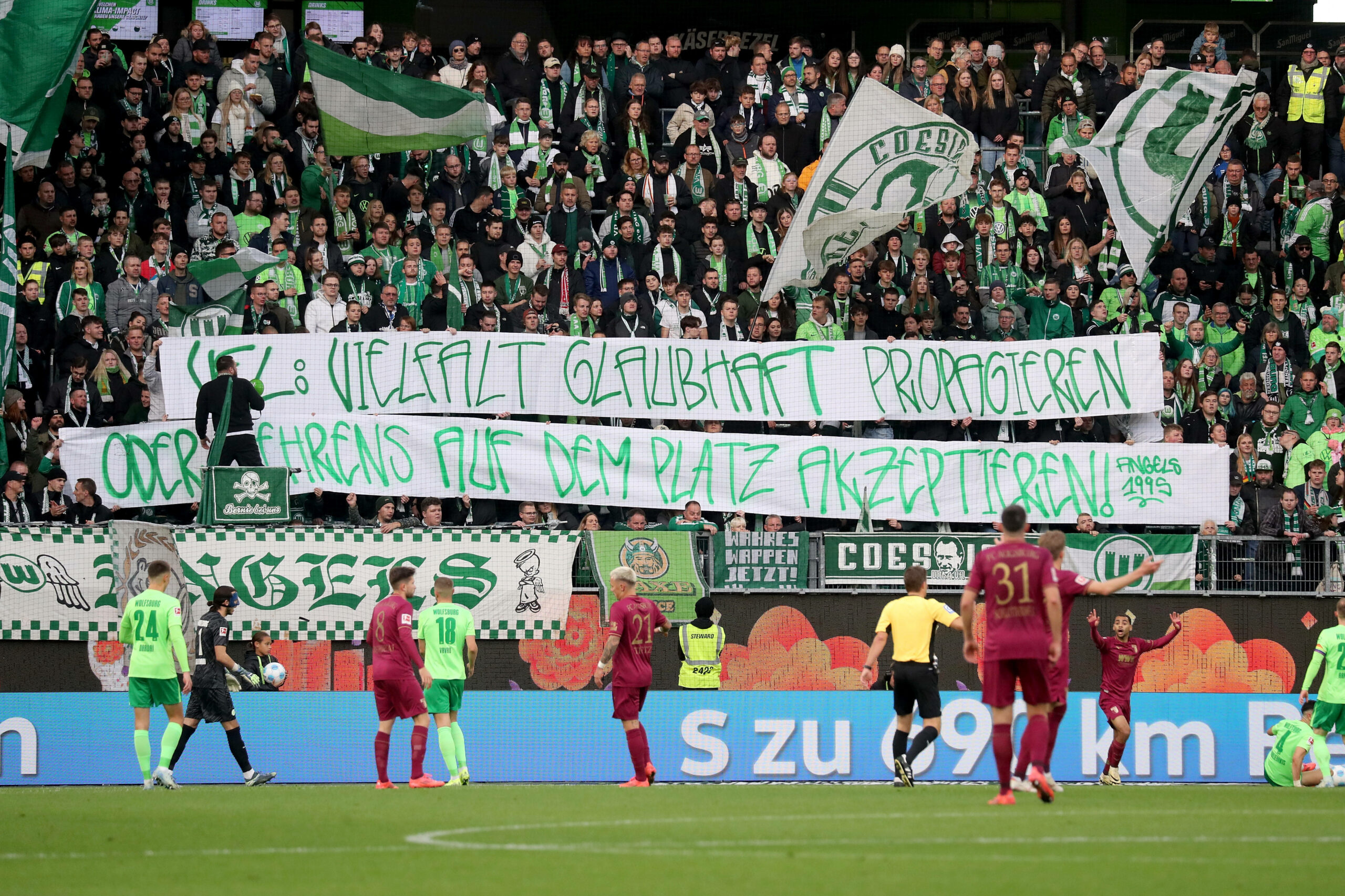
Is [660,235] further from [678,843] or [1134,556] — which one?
[678,843]

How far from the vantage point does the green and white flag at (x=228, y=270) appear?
848 inches

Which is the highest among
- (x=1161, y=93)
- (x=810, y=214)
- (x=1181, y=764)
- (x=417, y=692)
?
(x=1161, y=93)

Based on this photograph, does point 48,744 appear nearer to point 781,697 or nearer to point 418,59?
point 781,697

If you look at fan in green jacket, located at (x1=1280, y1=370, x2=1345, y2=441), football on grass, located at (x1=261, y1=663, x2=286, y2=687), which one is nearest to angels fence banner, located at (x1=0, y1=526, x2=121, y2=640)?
football on grass, located at (x1=261, y1=663, x2=286, y2=687)

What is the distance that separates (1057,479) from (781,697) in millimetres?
4760

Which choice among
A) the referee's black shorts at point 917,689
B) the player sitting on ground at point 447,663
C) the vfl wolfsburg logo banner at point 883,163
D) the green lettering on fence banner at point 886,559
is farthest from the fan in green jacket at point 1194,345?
the player sitting on ground at point 447,663

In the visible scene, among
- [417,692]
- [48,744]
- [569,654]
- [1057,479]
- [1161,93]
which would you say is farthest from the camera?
[1161,93]

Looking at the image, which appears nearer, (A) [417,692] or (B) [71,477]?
(A) [417,692]

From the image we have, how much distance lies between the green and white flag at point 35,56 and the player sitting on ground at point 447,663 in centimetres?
1002

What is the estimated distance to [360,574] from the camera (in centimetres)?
1991

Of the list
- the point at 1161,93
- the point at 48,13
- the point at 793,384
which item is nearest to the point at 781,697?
the point at 793,384

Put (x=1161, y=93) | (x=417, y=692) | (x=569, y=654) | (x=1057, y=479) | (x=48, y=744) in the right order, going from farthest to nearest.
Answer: (x=1161, y=93) < (x=1057, y=479) < (x=569, y=654) < (x=48, y=744) < (x=417, y=692)

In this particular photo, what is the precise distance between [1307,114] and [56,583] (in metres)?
18.7

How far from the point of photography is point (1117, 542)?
20.8 meters
